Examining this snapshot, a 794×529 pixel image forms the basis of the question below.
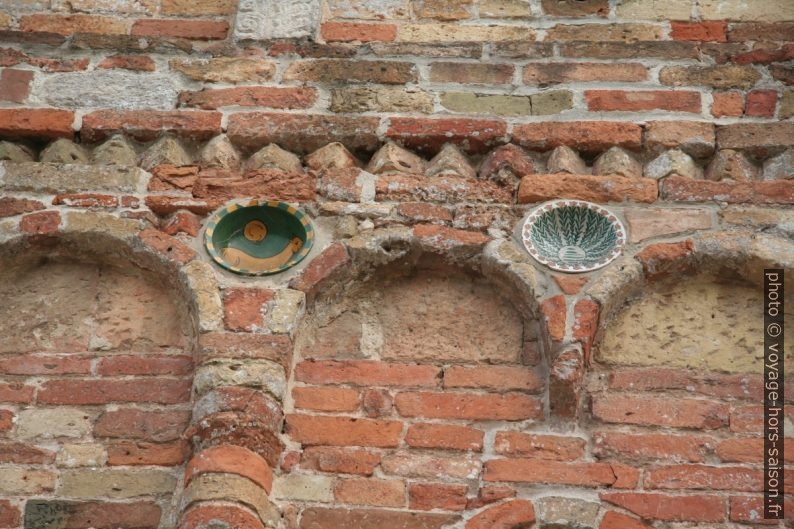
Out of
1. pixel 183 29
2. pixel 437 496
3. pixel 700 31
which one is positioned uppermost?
pixel 700 31

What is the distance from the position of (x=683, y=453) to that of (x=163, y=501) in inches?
60.6

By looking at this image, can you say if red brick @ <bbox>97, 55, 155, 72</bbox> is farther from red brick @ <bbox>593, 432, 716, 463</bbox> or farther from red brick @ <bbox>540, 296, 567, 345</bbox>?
red brick @ <bbox>593, 432, 716, 463</bbox>

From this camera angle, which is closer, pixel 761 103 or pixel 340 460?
pixel 340 460

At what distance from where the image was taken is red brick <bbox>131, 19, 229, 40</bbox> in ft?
18.6

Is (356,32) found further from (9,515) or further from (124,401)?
(9,515)

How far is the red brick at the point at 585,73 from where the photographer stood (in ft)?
17.9

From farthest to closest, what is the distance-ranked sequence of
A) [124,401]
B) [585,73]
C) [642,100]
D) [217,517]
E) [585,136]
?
[585,73]
[642,100]
[585,136]
[124,401]
[217,517]

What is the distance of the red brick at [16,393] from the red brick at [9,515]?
14.0 inches

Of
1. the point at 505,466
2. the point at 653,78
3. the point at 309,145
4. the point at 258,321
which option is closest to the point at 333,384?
the point at 258,321

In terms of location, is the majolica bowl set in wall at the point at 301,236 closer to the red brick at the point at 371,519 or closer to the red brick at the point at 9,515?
the red brick at the point at 371,519

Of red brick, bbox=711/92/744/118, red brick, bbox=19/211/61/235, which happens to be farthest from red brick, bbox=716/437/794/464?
red brick, bbox=19/211/61/235

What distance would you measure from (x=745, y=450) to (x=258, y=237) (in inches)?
66.2

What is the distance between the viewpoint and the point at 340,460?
4625 millimetres

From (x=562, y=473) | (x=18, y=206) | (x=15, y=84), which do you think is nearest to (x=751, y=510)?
(x=562, y=473)
